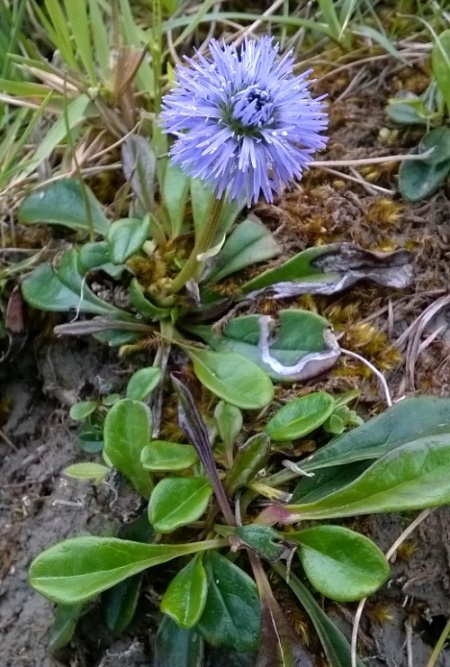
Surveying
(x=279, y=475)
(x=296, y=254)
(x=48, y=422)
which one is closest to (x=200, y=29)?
(x=296, y=254)

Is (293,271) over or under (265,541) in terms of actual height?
over

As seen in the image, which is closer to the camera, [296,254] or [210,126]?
[210,126]

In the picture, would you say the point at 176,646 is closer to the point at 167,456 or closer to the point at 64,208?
the point at 167,456

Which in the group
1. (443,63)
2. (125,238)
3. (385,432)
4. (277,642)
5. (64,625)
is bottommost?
(64,625)

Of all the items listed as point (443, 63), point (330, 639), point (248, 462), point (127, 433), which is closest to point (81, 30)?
point (443, 63)

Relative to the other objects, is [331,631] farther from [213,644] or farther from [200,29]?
[200,29]

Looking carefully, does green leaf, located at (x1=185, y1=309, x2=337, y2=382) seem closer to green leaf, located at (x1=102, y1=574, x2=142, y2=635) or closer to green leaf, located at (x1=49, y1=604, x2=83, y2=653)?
green leaf, located at (x1=102, y1=574, x2=142, y2=635)
